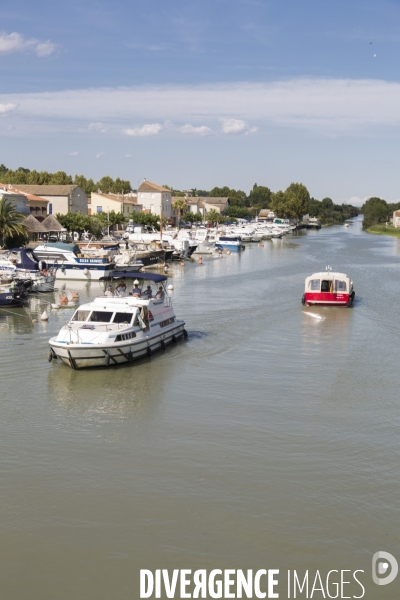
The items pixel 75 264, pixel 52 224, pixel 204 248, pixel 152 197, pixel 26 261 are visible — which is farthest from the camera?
pixel 152 197

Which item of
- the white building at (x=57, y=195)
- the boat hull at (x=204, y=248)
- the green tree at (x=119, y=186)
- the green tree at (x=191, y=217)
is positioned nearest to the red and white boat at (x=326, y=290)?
the boat hull at (x=204, y=248)

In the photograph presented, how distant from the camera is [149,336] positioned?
2658cm

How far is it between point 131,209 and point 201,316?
288 feet

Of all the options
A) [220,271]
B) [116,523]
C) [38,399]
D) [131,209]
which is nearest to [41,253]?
[220,271]

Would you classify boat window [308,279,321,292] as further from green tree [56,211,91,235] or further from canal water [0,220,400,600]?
green tree [56,211,91,235]

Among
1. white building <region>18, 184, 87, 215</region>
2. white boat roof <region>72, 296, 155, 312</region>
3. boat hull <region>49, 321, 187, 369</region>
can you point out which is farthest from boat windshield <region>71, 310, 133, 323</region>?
white building <region>18, 184, 87, 215</region>

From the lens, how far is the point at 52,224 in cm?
7225

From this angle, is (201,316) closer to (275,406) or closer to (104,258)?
(275,406)

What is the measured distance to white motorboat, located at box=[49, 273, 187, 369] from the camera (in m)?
23.9

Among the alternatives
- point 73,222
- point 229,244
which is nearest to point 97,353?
point 73,222

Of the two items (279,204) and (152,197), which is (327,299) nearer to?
(152,197)

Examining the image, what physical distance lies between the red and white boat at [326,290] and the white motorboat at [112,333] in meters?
14.0

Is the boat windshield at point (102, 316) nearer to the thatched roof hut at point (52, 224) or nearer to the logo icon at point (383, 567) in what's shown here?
the logo icon at point (383, 567)

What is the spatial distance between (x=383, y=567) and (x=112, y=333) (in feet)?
45.9
